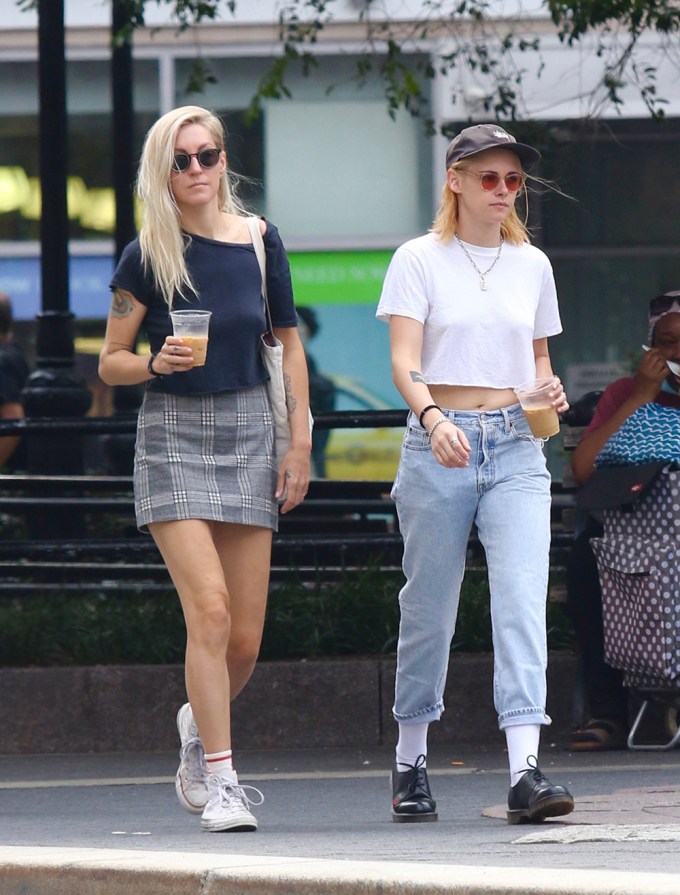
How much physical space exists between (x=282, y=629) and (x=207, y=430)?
245cm

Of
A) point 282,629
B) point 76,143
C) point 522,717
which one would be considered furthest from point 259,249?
point 76,143

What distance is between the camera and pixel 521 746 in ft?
15.7

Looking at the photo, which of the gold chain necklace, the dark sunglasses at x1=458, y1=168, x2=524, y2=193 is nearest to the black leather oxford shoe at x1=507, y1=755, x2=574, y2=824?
the gold chain necklace

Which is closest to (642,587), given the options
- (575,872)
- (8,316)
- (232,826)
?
(232,826)

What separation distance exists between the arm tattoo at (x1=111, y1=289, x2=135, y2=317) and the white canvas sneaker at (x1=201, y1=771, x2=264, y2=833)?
49.9 inches

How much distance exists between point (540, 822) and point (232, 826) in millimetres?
805

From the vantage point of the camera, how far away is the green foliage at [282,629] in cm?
727

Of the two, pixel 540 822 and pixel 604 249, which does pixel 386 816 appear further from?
pixel 604 249

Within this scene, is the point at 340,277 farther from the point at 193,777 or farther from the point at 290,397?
the point at 193,777

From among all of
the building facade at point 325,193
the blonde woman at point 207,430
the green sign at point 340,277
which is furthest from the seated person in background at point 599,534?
the green sign at point 340,277

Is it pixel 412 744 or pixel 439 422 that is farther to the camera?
pixel 412 744

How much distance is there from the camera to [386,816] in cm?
535

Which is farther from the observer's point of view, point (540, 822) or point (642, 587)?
point (642, 587)

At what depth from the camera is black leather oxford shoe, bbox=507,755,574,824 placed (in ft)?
15.3
